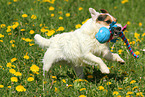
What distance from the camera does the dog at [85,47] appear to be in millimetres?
3680

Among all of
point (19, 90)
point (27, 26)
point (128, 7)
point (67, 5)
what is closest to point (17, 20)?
point (27, 26)

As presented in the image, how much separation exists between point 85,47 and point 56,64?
0.64 meters

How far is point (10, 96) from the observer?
343 centimetres

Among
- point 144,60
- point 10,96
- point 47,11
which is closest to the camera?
point 10,96

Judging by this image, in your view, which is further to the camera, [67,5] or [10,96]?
[67,5]

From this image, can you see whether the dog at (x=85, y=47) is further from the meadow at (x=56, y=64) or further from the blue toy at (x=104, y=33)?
the meadow at (x=56, y=64)

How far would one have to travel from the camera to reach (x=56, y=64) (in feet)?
13.4

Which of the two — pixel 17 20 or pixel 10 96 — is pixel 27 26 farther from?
pixel 10 96

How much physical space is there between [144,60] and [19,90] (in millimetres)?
2297

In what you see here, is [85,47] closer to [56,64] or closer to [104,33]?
[104,33]

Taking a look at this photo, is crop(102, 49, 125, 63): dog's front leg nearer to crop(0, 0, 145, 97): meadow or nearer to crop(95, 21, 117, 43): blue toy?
crop(95, 21, 117, 43): blue toy

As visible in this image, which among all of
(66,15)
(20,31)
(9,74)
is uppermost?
(66,15)

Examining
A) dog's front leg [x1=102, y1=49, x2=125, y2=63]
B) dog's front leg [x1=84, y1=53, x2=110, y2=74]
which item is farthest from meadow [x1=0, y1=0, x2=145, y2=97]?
dog's front leg [x1=102, y1=49, x2=125, y2=63]

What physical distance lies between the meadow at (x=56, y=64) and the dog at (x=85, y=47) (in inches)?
9.8
